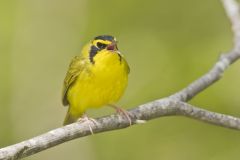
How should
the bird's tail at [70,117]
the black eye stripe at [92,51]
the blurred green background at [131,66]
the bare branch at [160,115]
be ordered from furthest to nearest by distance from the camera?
the blurred green background at [131,66]
the bird's tail at [70,117]
the black eye stripe at [92,51]
the bare branch at [160,115]

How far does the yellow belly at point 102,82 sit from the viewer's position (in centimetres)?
523

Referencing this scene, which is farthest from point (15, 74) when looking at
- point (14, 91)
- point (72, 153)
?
point (72, 153)

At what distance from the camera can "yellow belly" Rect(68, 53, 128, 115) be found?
523 cm

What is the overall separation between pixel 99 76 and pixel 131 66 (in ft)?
7.53

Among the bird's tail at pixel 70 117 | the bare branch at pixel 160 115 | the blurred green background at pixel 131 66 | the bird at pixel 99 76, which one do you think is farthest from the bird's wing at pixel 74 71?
the blurred green background at pixel 131 66

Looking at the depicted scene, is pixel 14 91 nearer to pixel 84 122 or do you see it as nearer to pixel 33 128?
pixel 33 128

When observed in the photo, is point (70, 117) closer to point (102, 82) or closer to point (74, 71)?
point (74, 71)

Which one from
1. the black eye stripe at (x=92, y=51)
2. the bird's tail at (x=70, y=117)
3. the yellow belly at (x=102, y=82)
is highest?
the black eye stripe at (x=92, y=51)

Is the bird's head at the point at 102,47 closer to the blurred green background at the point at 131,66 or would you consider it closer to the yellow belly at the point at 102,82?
the yellow belly at the point at 102,82

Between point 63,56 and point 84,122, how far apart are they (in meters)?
2.92

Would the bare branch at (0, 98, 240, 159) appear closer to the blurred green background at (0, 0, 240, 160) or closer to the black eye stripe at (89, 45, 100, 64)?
the black eye stripe at (89, 45, 100, 64)

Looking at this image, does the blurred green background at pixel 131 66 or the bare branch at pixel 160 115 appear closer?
the bare branch at pixel 160 115

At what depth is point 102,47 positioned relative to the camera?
536cm

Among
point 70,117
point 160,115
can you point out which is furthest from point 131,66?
point 160,115
